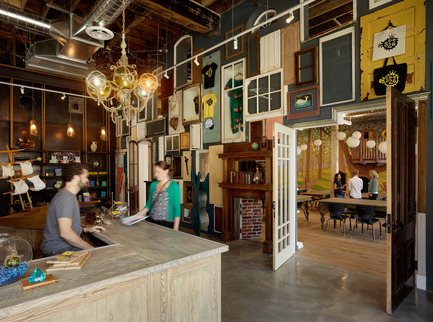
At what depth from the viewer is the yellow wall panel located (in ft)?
12.0

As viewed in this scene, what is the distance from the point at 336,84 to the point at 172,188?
315 centimetres

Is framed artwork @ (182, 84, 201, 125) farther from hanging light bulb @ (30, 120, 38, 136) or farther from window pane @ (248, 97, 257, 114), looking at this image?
hanging light bulb @ (30, 120, 38, 136)

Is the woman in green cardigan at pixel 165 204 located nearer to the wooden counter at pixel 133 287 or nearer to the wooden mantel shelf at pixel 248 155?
the wooden counter at pixel 133 287

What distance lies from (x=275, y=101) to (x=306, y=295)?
3.43 m

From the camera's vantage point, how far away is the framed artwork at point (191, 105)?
22.9 ft

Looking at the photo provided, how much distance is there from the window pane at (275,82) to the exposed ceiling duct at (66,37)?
284cm

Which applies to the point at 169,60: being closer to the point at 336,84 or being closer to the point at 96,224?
the point at 336,84

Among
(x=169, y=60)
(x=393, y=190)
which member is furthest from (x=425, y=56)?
(x=169, y=60)

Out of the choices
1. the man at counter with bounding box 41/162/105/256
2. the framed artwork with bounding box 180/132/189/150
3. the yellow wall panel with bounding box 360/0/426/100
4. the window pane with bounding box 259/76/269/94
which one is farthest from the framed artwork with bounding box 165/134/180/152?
the man at counter with bounding box 41/162/105/256

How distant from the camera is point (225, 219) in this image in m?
6.16

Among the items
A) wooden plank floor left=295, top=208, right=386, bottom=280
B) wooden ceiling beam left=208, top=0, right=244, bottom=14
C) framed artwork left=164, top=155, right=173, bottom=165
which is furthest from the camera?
framed artwork left=164, top=155, right=173, bottom=165

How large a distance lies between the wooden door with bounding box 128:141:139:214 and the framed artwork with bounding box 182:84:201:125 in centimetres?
312

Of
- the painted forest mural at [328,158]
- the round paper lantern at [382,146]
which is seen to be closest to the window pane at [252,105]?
the round paper lantern at [382,146]

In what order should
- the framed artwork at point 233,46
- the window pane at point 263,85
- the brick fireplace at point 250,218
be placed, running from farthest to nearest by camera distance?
the brick fireplace at point 250,218, the framed artwork at point 233,46, the window pane at point 263,85
